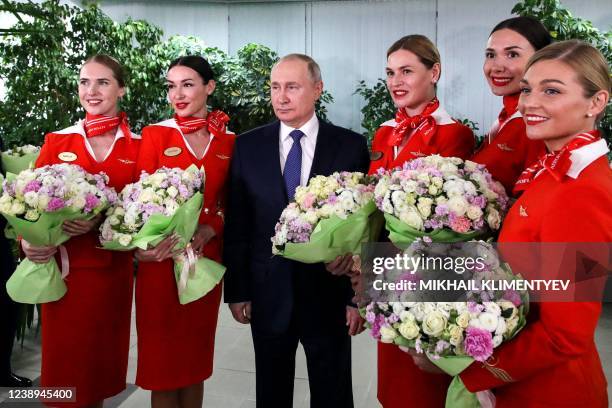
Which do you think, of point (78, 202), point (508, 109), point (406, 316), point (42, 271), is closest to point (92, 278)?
point (42, 271)

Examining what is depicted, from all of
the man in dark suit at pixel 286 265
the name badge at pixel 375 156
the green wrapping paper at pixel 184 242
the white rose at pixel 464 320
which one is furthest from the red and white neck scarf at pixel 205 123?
the white rose at pixel 464 320

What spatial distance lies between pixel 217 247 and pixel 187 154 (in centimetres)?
48

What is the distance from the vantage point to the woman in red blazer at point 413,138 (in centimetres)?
215

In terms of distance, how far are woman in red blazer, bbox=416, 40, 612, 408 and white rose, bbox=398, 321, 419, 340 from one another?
0.72 ft

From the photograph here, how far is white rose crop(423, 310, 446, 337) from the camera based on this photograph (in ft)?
4.58

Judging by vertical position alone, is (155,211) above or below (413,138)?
below

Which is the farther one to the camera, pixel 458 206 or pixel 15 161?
pixel 15 161

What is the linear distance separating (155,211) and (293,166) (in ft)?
1.92

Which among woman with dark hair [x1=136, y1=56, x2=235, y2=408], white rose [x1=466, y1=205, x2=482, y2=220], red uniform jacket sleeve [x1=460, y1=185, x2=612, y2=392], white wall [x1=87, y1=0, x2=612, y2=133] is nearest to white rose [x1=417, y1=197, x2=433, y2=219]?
white rose [x1=466, y1=205, x2=482, y2=220]

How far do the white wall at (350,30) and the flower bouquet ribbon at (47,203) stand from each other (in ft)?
21.6

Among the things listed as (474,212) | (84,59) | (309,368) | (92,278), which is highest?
(84,59)

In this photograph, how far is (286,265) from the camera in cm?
233

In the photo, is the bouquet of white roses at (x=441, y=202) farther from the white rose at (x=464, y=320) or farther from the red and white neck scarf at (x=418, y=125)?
the red and white neck scarf at (x=418, y=125)

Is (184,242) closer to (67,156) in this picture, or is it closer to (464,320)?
(67,156)
